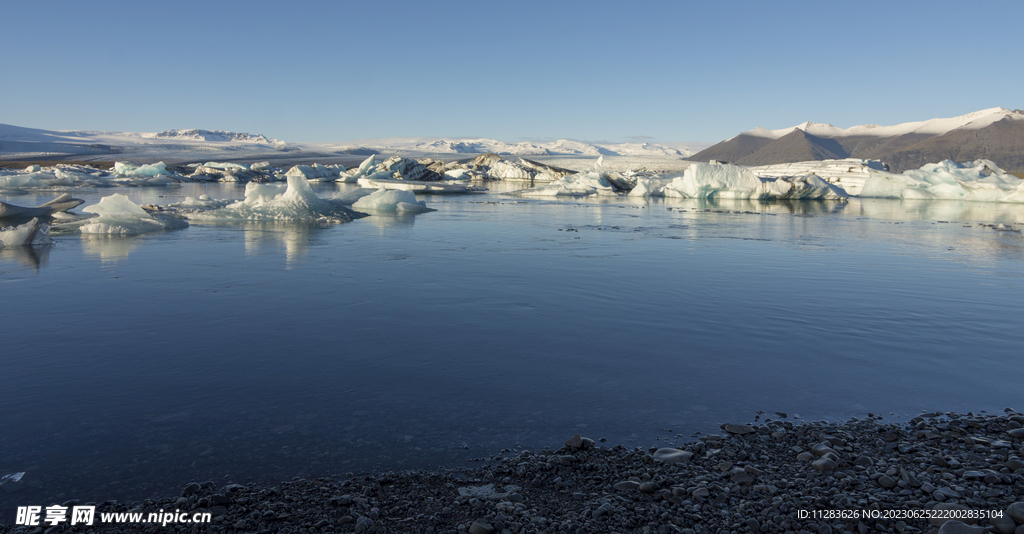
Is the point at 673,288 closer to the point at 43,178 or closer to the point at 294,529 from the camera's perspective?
the point at 294,529

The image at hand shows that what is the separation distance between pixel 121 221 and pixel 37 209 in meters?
1.84

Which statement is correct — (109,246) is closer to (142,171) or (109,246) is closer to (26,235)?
(26,235)

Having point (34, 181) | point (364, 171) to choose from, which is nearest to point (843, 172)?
point (364, 171)

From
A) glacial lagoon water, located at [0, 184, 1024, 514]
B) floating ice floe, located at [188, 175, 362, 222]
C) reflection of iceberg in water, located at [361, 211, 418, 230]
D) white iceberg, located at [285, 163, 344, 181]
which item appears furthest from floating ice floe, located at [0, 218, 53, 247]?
white iceberg, located at [285, 163, 344, 181]

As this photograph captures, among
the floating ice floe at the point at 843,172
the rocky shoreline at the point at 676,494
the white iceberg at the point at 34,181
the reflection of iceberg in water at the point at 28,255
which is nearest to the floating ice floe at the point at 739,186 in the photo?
the floating ice floe at the point at 843,172

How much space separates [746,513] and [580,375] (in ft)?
5.33

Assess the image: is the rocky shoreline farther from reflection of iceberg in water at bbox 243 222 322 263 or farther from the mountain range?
the mountain range

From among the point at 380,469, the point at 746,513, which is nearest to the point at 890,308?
the point at 746,513

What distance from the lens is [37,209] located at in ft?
37.6

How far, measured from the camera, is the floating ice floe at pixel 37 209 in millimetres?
10904

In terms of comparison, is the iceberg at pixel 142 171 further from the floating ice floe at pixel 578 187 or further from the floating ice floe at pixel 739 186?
the floating ice floe at pixel 739 186

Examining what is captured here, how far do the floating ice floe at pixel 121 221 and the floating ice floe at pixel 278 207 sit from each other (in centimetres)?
156

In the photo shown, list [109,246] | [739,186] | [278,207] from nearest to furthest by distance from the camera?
[109,246] < [278,207] < [739,186]

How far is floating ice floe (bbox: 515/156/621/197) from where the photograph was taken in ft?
103
